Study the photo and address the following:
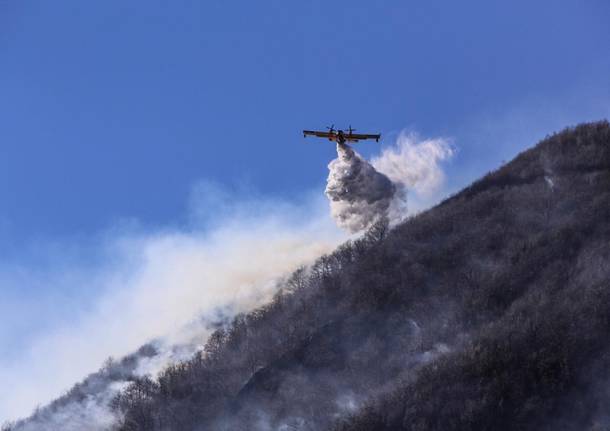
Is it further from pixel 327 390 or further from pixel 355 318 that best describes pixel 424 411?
pixel 355 318

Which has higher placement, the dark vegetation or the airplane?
the airplane

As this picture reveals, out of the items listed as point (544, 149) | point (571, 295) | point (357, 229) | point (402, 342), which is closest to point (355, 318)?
point (402, 342)

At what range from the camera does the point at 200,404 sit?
121 metres

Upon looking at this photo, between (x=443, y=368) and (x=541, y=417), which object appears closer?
(x=541, y=417)

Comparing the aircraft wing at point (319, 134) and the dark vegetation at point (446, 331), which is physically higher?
the aircraft wing at point (319, 134)

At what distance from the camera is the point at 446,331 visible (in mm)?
120500

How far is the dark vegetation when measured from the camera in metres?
103

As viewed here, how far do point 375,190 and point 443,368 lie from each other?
147 feet

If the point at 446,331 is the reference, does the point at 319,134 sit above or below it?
above

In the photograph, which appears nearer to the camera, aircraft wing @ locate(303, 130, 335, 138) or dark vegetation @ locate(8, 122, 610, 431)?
dark vegetation @ locate(8, 122, 610, 431)

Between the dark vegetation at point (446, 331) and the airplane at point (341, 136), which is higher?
the airplane at point (341, 136)

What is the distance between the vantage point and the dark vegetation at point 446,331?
103312 millimetres

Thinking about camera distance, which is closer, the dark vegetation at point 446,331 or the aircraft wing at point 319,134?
the dark vegetation at point 446,331

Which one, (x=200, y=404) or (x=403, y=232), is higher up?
(x=403, y=232)
